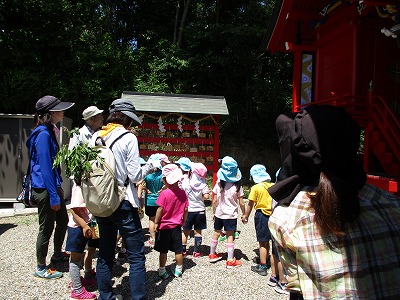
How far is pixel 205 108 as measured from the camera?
344 inches

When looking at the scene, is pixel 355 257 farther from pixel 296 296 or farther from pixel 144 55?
pixel 144 55

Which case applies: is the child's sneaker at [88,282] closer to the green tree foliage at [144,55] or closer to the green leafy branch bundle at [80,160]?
the green leafy branch bundle at [80,160]

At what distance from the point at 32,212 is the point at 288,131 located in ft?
24.3

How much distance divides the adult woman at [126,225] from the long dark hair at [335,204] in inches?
78.6

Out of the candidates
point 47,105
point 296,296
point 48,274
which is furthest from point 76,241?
point 296,296

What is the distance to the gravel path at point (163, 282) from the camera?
355 cm

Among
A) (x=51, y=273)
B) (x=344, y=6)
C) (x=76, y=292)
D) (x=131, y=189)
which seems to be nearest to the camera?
(x=131, y=189)

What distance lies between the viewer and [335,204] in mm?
1187

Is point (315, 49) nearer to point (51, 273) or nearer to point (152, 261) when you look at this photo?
point (152, 261)

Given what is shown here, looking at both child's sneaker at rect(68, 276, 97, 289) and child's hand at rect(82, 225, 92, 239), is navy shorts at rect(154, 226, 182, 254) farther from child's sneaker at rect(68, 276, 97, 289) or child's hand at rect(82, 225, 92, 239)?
child's hand at rect(82, 225, 92, 239)

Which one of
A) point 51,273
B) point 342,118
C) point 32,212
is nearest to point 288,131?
point 342,118

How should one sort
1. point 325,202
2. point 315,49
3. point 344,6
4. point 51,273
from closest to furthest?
point 325,202 → point 51,273 → point 344,6 → point 315,49

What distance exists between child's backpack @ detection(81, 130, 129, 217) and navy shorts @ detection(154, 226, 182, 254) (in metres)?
1.26

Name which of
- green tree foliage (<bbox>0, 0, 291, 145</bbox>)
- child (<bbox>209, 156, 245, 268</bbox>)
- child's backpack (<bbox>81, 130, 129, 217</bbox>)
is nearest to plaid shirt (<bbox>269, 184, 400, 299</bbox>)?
child's backpack (<bbox>81, 130, 129, 217</bbox>)
